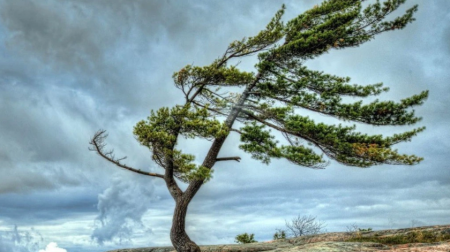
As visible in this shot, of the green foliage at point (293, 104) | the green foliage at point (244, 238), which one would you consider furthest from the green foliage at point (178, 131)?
the green foliage at point (244, 238)

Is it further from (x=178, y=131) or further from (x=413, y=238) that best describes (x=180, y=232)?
(x=413, y=238)

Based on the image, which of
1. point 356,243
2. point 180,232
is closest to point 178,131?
point 180,232

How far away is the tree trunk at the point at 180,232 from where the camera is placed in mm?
16864

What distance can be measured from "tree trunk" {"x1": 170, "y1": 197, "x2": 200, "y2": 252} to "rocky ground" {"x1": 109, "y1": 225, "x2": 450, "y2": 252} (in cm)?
145

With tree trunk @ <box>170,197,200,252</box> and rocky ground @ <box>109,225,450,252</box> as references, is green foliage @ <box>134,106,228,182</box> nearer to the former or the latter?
tree trunk @ <box>170,197,200,252</box>

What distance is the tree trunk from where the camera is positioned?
55.3 feet

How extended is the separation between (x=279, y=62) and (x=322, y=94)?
2497 mm

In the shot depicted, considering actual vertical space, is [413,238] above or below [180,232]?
below

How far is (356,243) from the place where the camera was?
12555mm

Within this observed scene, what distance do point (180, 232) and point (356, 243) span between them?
7358mm

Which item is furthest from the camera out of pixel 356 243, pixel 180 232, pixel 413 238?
pixel 180 232

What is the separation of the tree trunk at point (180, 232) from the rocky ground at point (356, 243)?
145 cm

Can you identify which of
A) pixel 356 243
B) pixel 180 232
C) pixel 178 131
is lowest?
pixel 356 243

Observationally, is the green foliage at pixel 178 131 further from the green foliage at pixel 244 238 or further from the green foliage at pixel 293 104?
the green foliage at pixel 244 238
